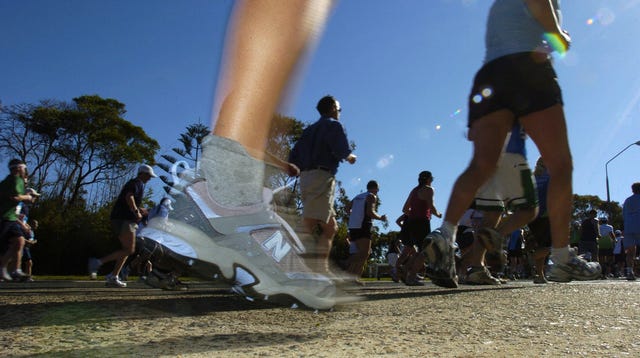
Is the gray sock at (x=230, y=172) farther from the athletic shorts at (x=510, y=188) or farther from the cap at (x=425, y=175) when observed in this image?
the cap at (x=425, y=175)

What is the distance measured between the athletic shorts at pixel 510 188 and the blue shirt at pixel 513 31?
2.64 feet

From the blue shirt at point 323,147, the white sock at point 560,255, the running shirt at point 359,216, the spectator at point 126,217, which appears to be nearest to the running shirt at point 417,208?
the running shirt at point 359,216

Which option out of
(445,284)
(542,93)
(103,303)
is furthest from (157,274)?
(542,93)

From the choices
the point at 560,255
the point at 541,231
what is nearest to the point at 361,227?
the point at 541,231

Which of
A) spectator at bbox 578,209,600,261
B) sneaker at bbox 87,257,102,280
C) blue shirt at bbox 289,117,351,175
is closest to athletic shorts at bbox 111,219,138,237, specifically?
sneaker at bbox 87,257,102,280

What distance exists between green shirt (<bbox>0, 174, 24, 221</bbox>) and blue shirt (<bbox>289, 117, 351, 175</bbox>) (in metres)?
4.37

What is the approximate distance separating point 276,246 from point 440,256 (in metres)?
0.77

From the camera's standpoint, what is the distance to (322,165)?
348 centimetres

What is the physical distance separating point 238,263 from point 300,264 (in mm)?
284

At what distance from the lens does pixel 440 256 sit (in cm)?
223

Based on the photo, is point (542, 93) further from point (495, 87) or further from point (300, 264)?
point (300, 264)

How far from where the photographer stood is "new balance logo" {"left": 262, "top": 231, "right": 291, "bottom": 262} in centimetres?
189

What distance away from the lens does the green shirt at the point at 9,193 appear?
6098 millimetres

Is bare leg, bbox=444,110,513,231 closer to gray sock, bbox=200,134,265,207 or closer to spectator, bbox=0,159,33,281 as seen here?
gray sock, bbox=200,134,265,207
